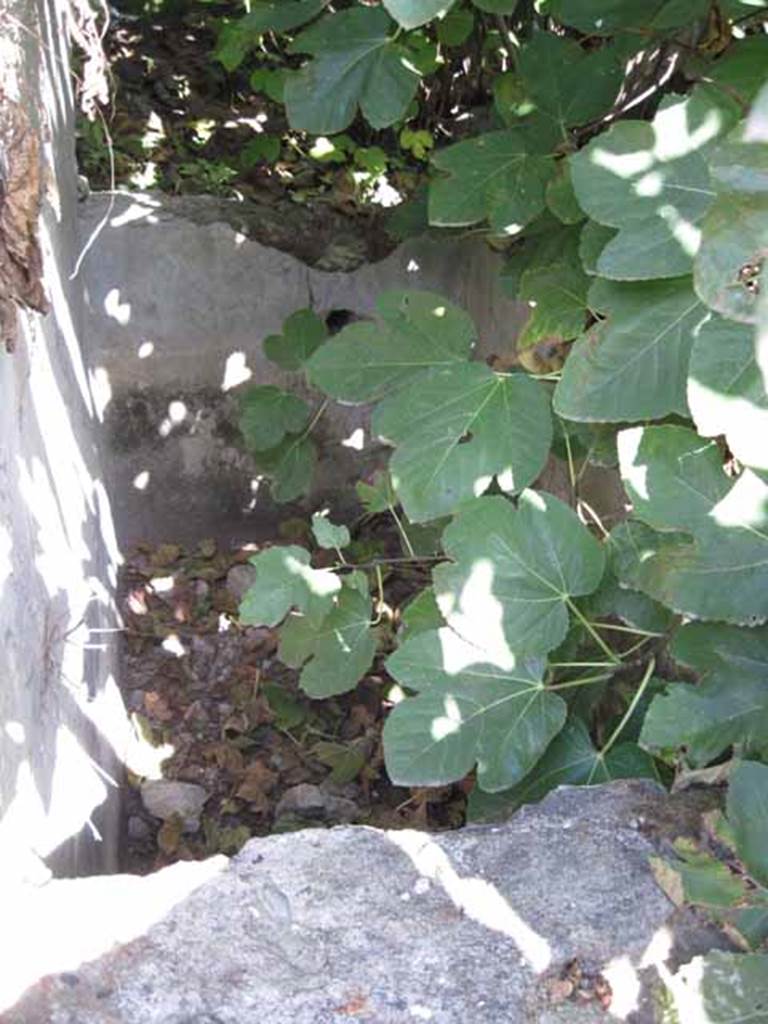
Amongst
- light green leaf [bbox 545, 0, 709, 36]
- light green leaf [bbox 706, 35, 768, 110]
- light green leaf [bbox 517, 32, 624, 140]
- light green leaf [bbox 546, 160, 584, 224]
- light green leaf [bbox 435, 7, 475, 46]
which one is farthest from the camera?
light green leaf [bbox 435, 7, 475, 46]

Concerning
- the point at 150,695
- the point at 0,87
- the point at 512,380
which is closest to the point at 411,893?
the point at 512,380

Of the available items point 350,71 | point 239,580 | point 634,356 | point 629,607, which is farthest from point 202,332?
point 634,356

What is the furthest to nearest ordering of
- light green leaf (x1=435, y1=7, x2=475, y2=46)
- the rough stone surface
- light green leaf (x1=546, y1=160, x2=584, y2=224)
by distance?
light green leaf (x1=435, y1=7, x2=475, y2=46)
light green leaf (x1=546, y1=160, x2=584, y2=224)
the rough stone surface

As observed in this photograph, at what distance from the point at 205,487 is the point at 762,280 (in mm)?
3649

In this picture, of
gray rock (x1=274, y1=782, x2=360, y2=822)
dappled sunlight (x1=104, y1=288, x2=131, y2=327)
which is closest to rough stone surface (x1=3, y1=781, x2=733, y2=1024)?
gray rock (x1=274, y1=782, x2=360, y2=822)

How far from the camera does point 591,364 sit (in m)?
1.89

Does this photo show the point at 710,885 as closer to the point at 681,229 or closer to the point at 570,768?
the point at 570,768

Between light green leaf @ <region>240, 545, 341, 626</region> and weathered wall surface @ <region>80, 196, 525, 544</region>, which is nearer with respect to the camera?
light green leaf @ <region>240, 545, 341, 626</region>

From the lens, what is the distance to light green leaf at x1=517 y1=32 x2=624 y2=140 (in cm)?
254

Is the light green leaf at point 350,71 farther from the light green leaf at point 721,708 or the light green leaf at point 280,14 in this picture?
the light green leaf at point 721,708

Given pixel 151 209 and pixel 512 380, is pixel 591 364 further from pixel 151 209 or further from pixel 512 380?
pixel 151 209

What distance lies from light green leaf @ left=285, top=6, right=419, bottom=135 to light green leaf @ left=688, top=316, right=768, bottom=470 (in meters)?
1.34

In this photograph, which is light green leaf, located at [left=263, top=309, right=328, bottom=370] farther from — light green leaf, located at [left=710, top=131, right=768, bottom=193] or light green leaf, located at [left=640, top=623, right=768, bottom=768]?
light green leaf, located at [left=710, top=131, right=768, bottom=193]

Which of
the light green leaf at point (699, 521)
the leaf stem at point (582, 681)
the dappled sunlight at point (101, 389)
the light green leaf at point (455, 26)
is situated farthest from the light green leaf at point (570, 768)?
the dappled sunlight at point (101, 389)
